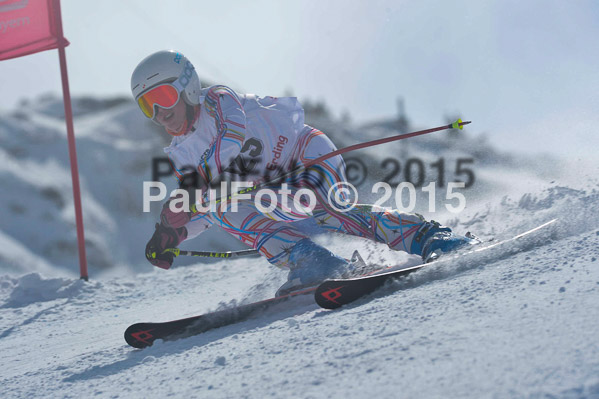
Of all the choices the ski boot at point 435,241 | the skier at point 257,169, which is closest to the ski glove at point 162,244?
the skier at point 257,169

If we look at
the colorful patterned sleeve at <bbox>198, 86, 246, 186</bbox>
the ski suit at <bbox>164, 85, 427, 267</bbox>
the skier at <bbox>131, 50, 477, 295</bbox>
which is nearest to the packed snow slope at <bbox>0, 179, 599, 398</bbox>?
the skier at <bbox>131, 50, 477, 295</bbox>

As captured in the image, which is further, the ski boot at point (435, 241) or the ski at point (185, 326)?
the ski boot at point (435, 241)

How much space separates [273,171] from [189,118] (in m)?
0.53

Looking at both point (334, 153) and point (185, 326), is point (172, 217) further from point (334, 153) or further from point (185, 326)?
point (334, 153)

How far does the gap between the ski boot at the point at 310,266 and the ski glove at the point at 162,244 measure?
64 cm

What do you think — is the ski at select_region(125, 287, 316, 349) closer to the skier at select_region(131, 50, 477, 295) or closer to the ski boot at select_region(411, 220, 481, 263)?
the skier at select_region(131, 50, 477, 295)

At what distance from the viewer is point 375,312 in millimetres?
2000

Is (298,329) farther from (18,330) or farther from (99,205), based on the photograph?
(99,205)

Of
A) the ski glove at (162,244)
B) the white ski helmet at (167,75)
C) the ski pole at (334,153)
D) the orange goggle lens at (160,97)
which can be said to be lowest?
the ski glove at (162,244)

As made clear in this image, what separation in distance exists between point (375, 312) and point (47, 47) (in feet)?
15.7

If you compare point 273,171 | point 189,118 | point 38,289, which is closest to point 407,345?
point 273,171

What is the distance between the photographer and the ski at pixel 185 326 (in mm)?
2494

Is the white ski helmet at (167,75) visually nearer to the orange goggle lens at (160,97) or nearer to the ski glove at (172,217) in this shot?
the orange goggle lens at (160,97)

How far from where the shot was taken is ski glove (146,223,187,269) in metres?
2.99
